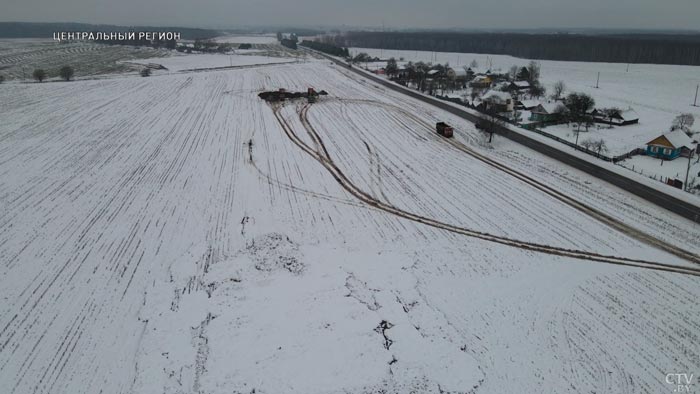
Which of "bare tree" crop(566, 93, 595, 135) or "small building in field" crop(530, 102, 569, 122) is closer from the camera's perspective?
"bare tree" crop(566, 93, 595, 135)

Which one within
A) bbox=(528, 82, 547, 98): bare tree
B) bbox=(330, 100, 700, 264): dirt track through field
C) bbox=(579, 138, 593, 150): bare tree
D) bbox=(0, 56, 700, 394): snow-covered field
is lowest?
bbox=(0, 56, 700, 394): snow-covered field

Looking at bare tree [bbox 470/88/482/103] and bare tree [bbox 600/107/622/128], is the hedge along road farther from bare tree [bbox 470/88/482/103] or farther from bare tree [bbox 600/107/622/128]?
bare tree [bbox 470/88/482/103]

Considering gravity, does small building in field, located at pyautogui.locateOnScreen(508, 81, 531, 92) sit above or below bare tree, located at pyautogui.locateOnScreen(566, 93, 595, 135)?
above

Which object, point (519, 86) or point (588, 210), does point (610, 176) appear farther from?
point (519, 86)

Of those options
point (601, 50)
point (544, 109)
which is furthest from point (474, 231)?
point (601, 50)

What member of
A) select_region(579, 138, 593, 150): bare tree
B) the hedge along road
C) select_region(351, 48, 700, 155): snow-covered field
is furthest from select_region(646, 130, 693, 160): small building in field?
the hedge along road

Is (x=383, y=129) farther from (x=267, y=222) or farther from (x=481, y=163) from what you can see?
(x=267, y=222)
